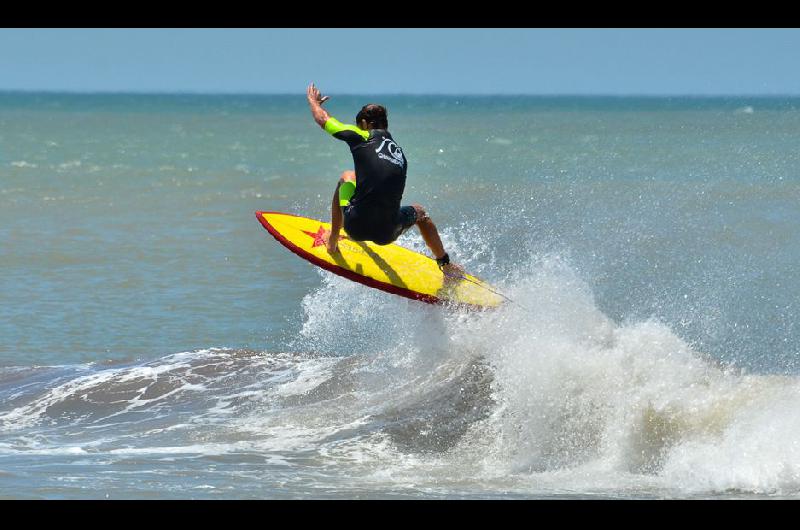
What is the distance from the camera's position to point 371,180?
9.77 m

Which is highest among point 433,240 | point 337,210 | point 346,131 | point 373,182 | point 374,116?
point 374,116

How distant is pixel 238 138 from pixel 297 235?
45286 millimetres

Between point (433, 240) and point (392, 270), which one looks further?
point (392, 270)

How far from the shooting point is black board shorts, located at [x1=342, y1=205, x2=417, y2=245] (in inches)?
390

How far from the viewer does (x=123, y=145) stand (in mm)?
47812

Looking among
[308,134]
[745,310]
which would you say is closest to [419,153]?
[308,134]

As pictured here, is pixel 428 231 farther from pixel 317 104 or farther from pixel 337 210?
pixel 317 104

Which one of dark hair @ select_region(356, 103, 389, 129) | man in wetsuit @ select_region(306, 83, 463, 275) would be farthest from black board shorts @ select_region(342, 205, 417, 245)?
dark hair @ select_region(356, 103, 389, 129)

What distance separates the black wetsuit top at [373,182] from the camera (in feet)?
31.8

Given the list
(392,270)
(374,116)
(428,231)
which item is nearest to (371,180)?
(374,116)

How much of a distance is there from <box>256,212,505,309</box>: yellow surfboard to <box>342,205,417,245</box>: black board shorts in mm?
554

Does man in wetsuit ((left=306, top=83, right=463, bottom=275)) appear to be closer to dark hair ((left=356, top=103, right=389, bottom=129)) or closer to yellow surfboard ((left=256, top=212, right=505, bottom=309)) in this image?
dark hair ((left=356, top=103, right=389, bottom=129))

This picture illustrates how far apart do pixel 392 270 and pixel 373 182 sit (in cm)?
109

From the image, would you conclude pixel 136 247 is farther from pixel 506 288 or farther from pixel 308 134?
pixel 308 134
